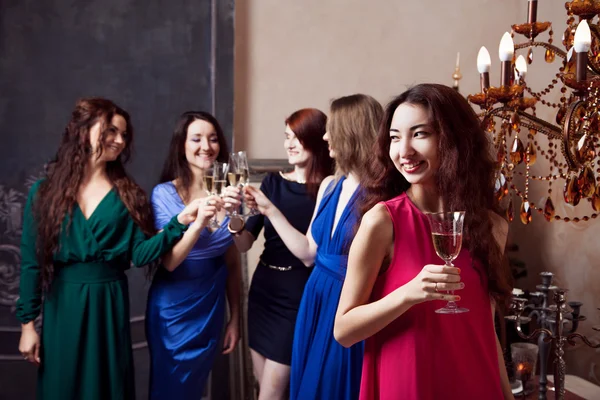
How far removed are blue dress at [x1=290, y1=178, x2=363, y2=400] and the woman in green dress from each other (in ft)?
1.70

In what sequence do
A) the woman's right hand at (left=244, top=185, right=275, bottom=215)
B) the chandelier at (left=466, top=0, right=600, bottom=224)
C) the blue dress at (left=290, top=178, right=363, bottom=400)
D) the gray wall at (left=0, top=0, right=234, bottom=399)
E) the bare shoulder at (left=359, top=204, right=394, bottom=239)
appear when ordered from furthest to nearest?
the gray wall at (left=0, top=0, right=234, bottom=399) → the woman's right hand at (left=244, top=185, right=275, bottom=215) → the blue dress at (left=290, top=178, right=363, bottom=400) → the chandelier at (left=466, top=0, right=600, bottom=224) → the bare shoulder at (left=359, top=204, right=394, bottom=239)

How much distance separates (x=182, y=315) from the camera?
8.73 ft

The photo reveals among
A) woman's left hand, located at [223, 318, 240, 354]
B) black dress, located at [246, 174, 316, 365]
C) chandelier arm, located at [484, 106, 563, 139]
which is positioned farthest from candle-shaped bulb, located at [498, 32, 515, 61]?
woman's left hand, located at [223, 318, 240, 354]

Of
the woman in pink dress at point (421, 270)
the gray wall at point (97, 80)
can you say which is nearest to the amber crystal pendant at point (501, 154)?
the woman in pink dress at point (421, 270)

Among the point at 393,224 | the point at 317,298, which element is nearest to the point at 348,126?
the point at 317,298

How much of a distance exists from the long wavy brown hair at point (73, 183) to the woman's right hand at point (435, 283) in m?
1.57

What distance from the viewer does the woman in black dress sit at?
268cm

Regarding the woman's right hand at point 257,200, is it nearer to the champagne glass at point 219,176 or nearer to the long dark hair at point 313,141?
the champagne glass at point 219,176

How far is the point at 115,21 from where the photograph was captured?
3.20 m

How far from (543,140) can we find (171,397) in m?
2.76

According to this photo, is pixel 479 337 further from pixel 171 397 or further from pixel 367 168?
pixel 171 397

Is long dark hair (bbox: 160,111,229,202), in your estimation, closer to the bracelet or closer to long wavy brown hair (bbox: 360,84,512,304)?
the bracelet

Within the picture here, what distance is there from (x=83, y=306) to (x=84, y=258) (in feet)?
0.62

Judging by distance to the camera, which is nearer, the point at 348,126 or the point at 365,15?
the point at 348,126
